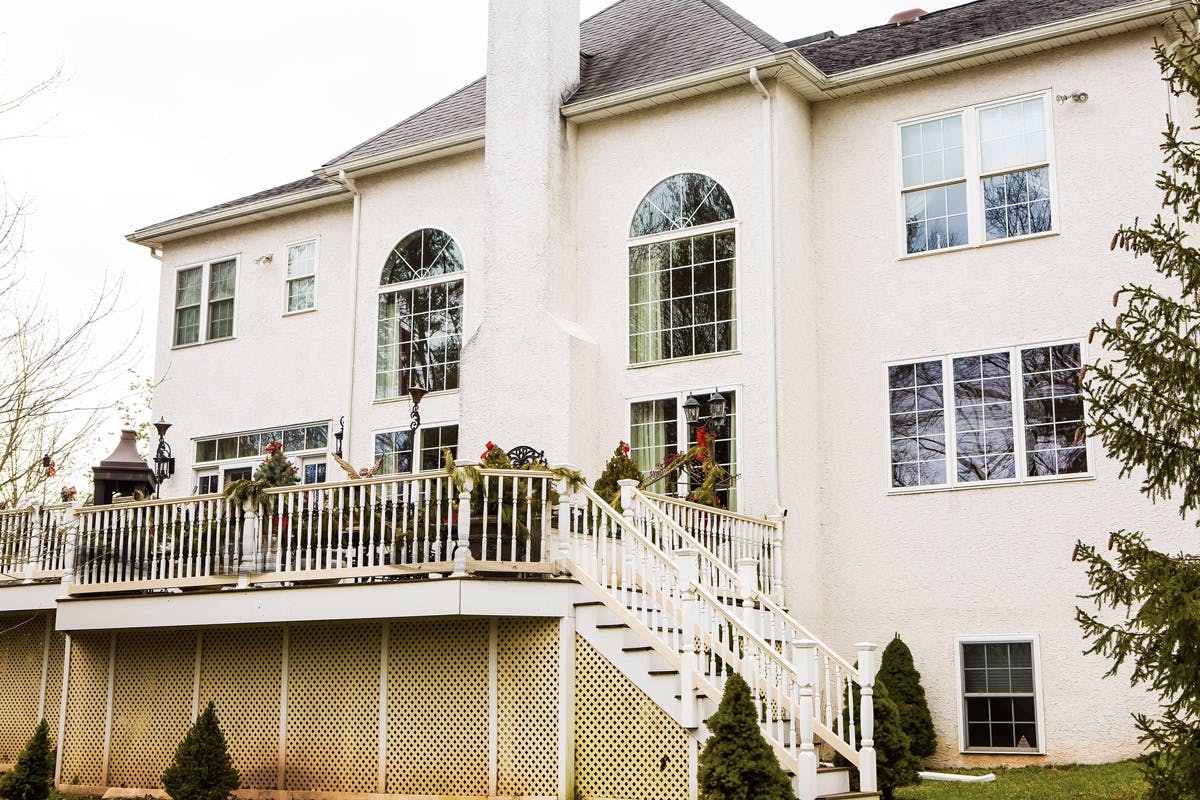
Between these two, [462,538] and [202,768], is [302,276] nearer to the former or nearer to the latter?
[202,768]

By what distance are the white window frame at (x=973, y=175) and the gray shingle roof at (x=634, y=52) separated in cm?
218

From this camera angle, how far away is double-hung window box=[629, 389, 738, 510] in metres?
16.2

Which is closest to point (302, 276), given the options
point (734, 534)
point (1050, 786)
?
point (734, 534)

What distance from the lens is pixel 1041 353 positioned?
15.2 metres

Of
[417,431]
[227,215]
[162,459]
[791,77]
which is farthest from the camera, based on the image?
[227,215]

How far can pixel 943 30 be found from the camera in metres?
17.4

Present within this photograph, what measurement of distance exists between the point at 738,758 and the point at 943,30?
11.0 metres

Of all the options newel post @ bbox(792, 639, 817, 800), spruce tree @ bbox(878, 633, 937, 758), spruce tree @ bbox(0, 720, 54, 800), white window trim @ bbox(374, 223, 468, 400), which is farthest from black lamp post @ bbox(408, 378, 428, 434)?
newel post @ bbox(792, 639, 817, 800)

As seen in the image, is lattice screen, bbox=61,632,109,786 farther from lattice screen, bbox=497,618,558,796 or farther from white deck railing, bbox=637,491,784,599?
white deck railing, bbox=637,491,784,599

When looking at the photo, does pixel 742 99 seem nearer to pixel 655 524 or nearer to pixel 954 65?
pixel 954 65

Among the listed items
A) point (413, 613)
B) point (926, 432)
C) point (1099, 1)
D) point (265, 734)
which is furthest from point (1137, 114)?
point (265, 734)

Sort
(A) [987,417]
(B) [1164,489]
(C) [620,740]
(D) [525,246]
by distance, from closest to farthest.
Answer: (B) [1164,489] < (C) [620,740] < (A) [987,417] < (D) [525,246]

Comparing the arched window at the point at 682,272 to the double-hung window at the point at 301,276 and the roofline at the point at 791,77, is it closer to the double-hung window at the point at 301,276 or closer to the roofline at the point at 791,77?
the roofline at the point at 791,77

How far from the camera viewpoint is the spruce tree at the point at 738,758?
1028 centimetres
